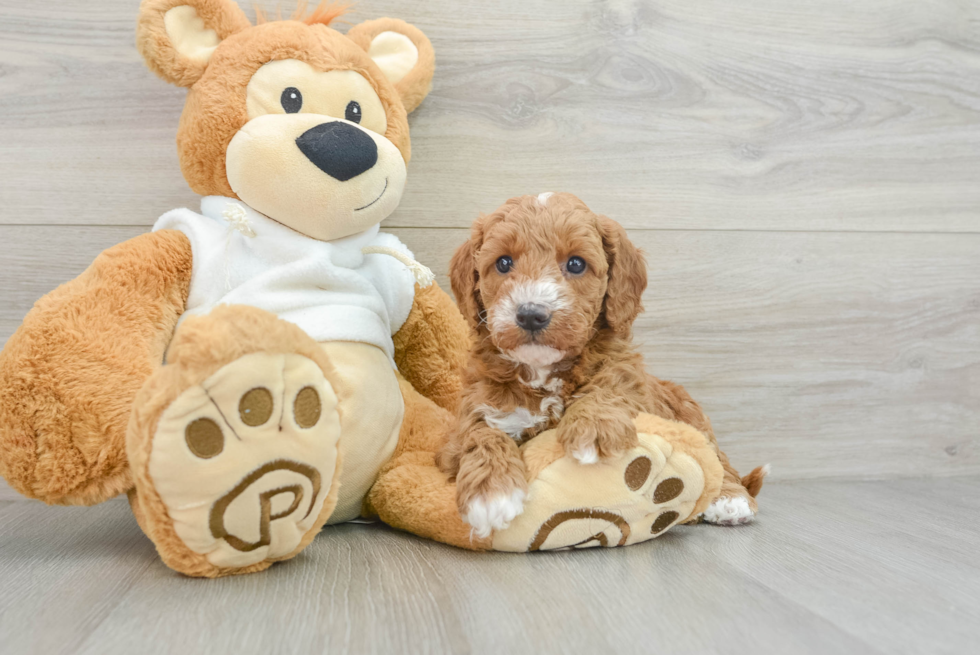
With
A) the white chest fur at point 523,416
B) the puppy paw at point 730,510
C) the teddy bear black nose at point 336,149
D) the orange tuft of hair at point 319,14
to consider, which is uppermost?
the orange tuft of hair at point 319,14

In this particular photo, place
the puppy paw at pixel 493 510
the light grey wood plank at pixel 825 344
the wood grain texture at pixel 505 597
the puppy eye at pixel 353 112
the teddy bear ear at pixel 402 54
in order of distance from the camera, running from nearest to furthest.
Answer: the wood grain texture at pixel 505 597 < the puppy paw at pixel 493 510 < the puppy eye at pixel 353 112 < the teddy bear ear at pixel 402 54 < the light grey wood plank at pixel 825 344

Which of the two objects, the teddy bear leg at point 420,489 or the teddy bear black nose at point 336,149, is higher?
the teddy bear black nose at point 336,149

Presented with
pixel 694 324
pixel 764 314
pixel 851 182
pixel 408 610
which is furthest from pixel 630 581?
pixel 851 182

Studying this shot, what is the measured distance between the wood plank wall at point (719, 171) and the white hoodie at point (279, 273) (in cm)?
32

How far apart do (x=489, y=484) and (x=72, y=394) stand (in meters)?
0.61

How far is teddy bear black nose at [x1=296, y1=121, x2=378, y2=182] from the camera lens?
3.61 feet

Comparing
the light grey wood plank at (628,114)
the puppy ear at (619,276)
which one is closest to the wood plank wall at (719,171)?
the light grey wood plank at (628,114)

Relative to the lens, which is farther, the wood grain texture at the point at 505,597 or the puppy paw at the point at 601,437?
the puppy paw at the point at 601,437

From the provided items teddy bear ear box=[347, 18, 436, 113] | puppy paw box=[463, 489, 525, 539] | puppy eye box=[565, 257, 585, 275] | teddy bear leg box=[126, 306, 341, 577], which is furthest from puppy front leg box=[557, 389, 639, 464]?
teddy bear ear box=[347, 18, 436, 113]

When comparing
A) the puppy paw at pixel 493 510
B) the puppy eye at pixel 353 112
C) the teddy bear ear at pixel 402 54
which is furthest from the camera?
the teddy bear ear at pixel 402 54

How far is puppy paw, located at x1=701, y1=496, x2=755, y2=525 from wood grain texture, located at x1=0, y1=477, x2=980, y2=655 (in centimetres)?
4

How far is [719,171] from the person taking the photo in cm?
164

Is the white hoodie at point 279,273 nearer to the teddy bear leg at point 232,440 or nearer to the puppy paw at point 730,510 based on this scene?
the teddy bear leg at point 232,440

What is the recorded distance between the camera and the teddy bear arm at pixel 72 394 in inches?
38.9
